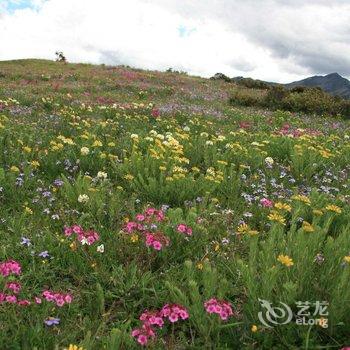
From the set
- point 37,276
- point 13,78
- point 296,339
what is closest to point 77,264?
point 37,276

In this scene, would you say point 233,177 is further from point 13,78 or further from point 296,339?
point 13,78

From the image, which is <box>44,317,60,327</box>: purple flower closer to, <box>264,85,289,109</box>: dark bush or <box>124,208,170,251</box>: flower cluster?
<box>124,208,170,251</box>: flower cluster

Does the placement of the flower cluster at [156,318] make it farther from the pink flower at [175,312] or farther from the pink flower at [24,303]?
the pink flower at [24,303]

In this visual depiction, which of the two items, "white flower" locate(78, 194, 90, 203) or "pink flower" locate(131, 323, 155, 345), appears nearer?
"pink flower" locate(131, 323, 155, 345)

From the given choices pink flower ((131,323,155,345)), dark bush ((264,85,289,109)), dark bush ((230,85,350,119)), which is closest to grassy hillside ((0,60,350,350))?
pink flower ((131,323,155,345))

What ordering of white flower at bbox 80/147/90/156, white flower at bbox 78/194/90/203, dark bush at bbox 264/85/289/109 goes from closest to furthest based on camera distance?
white flower at bbox 78/194/90/203, white flower at bbox 80/147/90/156, dark bush at bbox 264/85/289/109

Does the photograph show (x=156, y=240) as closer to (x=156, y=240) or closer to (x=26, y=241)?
(x=156, y=240)

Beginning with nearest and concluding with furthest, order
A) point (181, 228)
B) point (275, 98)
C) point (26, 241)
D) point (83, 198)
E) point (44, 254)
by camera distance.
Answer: point (44, 254) → point (26, 241) → point (181, 228) → point (83, 198) → point (275, 98)

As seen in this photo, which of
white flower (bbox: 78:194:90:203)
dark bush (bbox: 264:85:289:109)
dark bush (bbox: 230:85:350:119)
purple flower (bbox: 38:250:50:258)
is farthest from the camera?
dark bush (bbox: 264:85:289:109)

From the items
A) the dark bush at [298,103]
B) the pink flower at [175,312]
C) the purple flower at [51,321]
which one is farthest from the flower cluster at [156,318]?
the dark bush at [298,103]

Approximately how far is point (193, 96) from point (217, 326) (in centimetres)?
2131

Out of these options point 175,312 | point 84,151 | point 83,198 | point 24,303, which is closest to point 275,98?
point 84,151

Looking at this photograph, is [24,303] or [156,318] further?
[24,303]

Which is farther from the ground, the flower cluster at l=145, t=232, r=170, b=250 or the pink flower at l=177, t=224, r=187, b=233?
the pink flower at l=177, t=224, r=187, b=233
